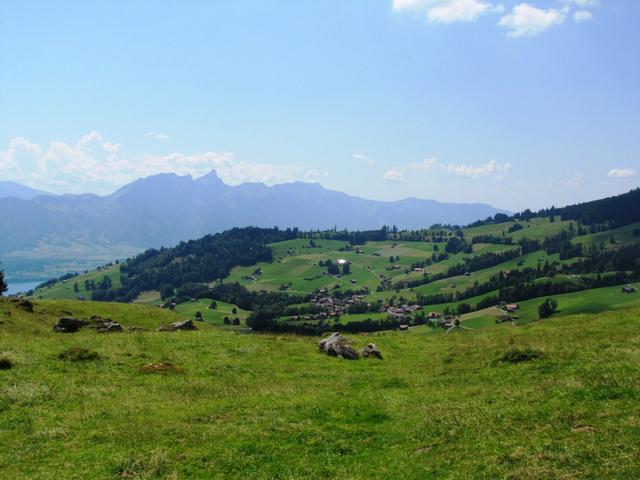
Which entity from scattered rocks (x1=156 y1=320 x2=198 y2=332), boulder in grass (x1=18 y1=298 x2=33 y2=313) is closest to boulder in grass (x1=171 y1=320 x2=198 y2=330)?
scattered rocks (x1=156 y1=320 x2=198 y2=332)

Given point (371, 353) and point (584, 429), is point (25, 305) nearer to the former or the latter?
point (371, 353)

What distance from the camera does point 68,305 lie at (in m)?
66.3

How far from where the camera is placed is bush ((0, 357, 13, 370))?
27.9 metres

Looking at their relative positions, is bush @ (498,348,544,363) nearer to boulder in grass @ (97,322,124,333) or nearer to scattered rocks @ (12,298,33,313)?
boulder in grass @ (97,322,124,333)

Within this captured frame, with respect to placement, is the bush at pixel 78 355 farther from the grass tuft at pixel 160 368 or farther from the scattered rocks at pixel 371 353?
the scattered rocks at pixel 371 353

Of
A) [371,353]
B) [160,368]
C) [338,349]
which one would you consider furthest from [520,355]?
[160,368]

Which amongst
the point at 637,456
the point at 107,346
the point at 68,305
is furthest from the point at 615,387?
the point at 68,305

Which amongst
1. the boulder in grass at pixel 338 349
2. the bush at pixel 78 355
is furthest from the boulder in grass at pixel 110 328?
the boulder in grass at pixel 338 349

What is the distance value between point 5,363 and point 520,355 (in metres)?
34.3

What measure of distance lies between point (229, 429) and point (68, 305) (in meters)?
57.0

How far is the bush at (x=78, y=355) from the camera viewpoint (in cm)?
3149

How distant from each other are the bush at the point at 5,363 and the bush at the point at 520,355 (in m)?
33.0

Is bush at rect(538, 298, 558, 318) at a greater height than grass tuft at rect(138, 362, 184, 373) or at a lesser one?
lesser

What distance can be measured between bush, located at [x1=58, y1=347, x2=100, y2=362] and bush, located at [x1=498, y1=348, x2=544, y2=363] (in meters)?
29.7
